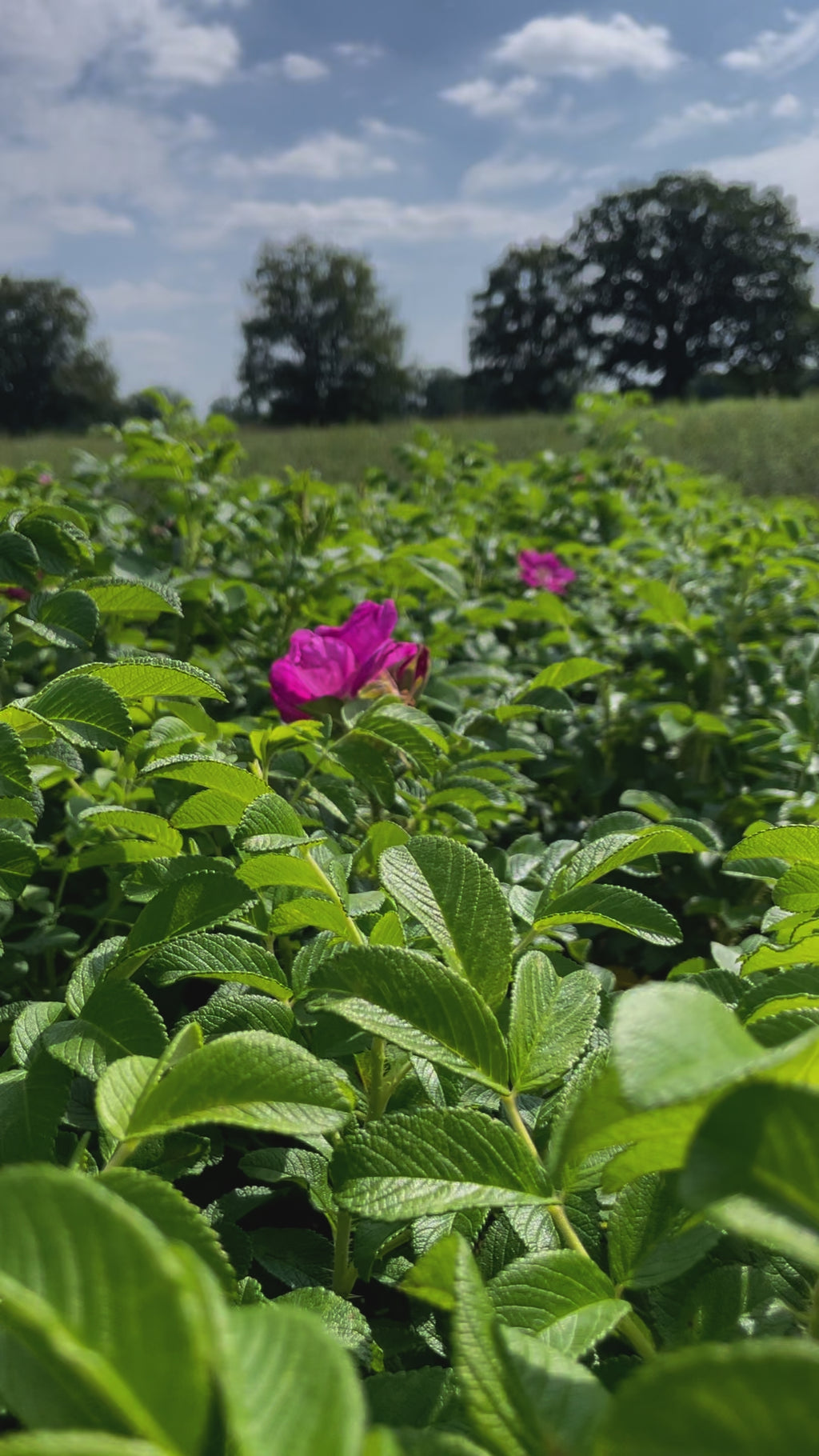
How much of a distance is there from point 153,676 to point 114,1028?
0.73 ft

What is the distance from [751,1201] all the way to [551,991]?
0.77ft

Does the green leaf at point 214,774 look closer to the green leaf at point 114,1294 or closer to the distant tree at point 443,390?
the green leaf at point 114,1294

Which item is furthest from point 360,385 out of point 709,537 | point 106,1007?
point 106,1007

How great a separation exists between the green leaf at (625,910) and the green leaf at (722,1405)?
0.32 meters

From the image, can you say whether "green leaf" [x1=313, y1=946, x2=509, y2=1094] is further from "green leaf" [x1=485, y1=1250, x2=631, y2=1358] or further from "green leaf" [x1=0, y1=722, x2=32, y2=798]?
"green leaf" [x1=0, y1=722, x2=32, y2=798]

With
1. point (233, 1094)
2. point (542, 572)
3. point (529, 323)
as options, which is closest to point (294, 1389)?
point (233, 1094)

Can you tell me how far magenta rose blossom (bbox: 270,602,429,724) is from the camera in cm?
90

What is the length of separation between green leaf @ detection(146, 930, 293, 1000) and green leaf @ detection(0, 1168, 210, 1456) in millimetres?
292

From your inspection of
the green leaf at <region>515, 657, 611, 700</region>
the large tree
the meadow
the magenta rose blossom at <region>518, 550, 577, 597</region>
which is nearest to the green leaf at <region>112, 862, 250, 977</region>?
the meadow

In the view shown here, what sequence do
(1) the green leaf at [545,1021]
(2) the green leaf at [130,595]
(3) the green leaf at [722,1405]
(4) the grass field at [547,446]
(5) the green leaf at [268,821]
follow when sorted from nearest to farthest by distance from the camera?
1. (3) the green leaf at [722,1405]
2. (1) the green leaf at [545,1021]
3. (5) the green leaf at [268,821]
4. (2) the green leaf at [130,595]
5. (4) the grass field at [547,446]

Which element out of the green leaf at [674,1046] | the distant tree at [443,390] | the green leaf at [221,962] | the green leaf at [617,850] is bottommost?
the green leaf at [221,962]

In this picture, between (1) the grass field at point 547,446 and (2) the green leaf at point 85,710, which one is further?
(1) the grass field at point 547,446

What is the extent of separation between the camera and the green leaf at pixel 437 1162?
0.36 metres

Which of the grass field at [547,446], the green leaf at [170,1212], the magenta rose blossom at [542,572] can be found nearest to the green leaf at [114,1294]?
the green leaf at [170,1212]
